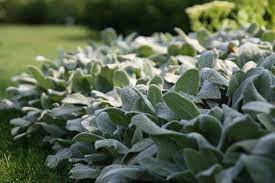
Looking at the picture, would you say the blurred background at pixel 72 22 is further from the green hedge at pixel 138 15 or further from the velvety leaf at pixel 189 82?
the velvety leaf at pixel 189 82

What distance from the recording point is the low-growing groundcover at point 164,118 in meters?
1.90

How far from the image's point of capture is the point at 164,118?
230cm

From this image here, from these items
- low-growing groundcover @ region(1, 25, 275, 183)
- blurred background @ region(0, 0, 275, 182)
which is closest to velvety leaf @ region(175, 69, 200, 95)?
low-growing groundcover @ region(1, 25, 275, 183)

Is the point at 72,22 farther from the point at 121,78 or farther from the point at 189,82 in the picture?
the point at 189,82

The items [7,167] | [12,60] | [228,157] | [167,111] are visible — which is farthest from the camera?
[12,60]

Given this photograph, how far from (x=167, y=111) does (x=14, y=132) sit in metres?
1.50

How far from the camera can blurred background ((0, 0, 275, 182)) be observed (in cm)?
298

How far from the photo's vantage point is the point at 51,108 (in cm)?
356

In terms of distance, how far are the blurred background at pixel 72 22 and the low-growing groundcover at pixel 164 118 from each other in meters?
0.21

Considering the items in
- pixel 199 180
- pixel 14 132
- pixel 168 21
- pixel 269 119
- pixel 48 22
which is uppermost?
pixel 269 119

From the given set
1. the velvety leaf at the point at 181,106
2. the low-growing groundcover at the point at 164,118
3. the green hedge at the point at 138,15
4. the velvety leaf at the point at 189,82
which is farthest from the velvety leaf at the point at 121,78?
the green hedge at the point at 138,15

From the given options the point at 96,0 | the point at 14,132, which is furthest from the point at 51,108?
the point at 96,0

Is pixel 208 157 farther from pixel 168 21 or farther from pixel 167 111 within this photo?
pixel 168 21

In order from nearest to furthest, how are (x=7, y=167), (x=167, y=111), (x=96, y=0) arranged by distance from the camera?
(x=167, y=111), (x=7, y=167), (x=96, y=0)
